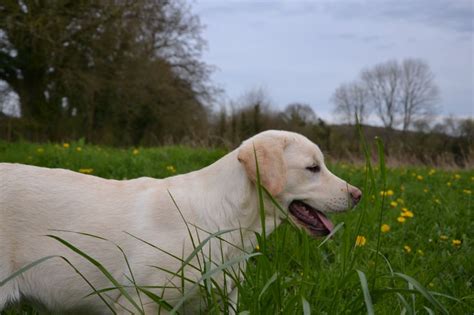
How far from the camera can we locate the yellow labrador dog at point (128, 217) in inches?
107

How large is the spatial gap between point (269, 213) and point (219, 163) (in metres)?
0.45

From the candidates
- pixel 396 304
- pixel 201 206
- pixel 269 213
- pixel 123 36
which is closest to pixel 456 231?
pixel 396 304

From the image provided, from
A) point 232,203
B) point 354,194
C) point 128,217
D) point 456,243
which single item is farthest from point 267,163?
point 456,243

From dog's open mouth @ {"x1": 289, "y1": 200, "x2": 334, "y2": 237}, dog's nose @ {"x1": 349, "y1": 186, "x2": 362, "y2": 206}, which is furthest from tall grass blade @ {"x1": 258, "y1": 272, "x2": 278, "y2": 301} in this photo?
dog's nose @ {"x1": 349, "y1": 186, "x2": 362, "y2": 206}

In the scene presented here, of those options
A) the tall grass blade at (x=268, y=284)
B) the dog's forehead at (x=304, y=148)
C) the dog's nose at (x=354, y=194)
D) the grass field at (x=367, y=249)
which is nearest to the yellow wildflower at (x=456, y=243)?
the grass field at (x=367, y=249)

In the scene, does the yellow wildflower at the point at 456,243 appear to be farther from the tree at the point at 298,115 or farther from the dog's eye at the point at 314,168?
the tree at the point at 298,115

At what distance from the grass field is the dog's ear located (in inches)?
13.4

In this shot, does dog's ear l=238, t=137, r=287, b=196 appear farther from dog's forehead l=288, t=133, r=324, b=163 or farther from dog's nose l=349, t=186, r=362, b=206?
dog's nose l=349, t=186, r=362, b=206

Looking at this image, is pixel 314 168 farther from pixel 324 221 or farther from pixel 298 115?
pixel 298 115

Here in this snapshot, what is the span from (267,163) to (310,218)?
0.55 metres

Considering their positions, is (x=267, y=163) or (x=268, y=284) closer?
(x=268, y=284)

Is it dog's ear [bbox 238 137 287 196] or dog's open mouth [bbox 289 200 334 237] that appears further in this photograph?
dog's open mouth [bbox 289 200 334 237]

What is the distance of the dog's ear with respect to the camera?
9.23 feet

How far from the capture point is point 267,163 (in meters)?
2.86
